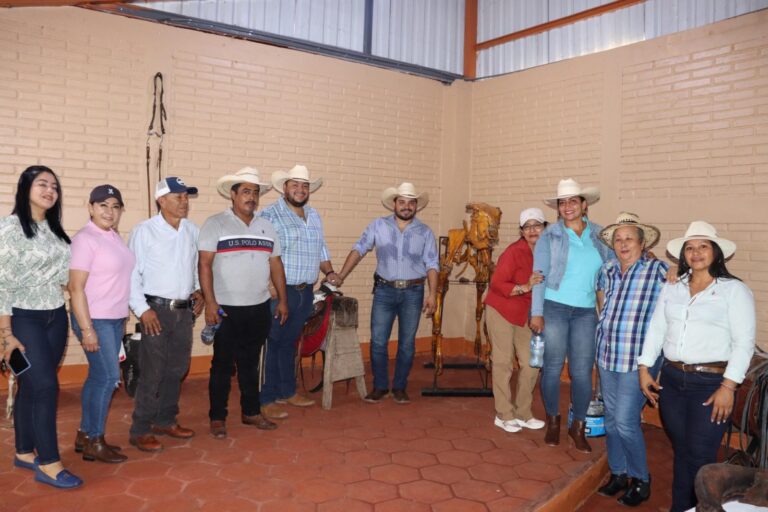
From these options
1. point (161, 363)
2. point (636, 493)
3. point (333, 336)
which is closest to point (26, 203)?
point (161, 363)

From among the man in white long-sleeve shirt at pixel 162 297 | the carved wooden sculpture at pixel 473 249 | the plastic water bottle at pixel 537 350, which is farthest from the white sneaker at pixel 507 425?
the man in white long-sleeve shirt at pixel 162 297

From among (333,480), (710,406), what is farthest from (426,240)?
(710,406)

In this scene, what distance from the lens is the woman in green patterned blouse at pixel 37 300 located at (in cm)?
325

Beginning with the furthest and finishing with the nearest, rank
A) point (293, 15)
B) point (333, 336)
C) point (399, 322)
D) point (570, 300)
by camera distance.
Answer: point (293, 15) < point (399, 322) < point (333, 336) < point (570, 300)

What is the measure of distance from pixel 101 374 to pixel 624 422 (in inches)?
129

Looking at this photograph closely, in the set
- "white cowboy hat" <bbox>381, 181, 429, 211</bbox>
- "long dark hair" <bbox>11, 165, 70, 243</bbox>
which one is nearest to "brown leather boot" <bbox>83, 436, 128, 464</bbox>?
"long dark hair" <bbox>11, 165, 70, 243</bbox>

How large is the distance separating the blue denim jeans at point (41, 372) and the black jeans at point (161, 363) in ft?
2.12

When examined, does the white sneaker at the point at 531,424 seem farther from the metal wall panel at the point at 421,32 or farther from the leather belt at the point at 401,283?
the metal wall panel at the point at 421,32

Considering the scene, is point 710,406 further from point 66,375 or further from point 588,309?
point 66,375

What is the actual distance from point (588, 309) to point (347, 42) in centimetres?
458

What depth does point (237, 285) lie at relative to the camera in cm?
433

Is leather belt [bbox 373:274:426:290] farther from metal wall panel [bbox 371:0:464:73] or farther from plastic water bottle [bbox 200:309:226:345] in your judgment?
metal wall panel [bbox 371:0:464:73]

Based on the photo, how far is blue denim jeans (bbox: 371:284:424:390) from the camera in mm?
5484

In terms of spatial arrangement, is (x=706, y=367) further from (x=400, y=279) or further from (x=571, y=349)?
(x=400, y=279)
